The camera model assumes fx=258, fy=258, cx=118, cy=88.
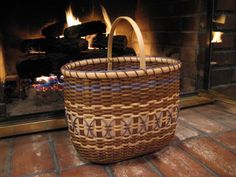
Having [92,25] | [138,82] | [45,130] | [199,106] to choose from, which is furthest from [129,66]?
[92,25]

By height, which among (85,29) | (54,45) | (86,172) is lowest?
(86,172)

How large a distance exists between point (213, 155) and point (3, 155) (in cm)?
78

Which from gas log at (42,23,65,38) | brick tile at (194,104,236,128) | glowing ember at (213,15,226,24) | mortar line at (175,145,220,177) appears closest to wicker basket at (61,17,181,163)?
mortar line at (175,145,220,177)

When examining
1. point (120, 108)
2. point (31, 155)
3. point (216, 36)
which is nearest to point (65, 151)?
point (31, 155)

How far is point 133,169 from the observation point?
86 centimetres

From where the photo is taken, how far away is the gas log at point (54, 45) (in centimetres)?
160

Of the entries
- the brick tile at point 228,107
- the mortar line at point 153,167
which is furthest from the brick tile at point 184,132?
the brick tile at point 228,107

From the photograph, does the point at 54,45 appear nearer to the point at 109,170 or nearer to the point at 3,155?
the point at 3,155

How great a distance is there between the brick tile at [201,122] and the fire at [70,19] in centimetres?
89

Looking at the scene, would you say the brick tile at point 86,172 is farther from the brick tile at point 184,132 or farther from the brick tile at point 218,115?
the brick tile at point 218,115

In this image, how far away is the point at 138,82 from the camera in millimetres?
791

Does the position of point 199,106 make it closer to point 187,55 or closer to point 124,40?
point 187,55

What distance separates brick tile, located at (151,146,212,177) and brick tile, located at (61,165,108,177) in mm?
193

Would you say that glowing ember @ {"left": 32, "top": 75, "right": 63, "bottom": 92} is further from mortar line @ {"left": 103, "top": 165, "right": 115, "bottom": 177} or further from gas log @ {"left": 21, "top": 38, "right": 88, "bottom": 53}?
mortar line @ {"left": 103, "top": 165, "right": 115, "bottom": 177}
